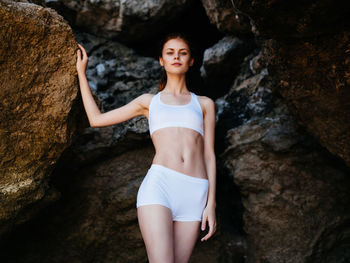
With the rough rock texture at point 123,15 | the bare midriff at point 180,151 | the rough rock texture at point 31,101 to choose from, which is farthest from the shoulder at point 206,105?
the rough rock texture at point 123,15

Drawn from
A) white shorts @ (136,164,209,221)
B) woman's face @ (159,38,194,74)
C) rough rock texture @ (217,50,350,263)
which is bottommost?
rough rock texture @ (217,50,350,263)

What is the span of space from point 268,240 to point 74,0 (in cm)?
346

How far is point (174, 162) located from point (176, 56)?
2.98ft

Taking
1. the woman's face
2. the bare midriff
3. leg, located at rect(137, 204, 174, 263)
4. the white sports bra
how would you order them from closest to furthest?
leg, located at rect(137, 204, 174, 263)
the bare midriff
the white sports bra
the woman's face

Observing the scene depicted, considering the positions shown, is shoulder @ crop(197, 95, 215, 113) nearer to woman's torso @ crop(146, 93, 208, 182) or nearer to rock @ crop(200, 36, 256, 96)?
woman's torso @ crop(146, 93, 208, 182)

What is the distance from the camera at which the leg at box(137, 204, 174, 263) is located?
213 centimetres

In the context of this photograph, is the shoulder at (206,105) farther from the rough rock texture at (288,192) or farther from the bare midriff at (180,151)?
the rough rock texture at (288,192)

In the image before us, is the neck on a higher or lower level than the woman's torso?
higher

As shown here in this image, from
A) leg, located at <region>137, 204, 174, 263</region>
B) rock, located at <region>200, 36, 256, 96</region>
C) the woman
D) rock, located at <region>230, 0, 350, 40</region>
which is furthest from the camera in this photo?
rock, located at <region>200, 36, 256, 96</region>

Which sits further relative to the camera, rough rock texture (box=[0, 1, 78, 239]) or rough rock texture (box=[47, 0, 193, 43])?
rough rock texture (box=[47, 0, 193, 43])

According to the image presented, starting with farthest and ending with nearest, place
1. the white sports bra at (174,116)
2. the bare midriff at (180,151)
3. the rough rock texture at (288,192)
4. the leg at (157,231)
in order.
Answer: the rough rock texture at (288,192) < the white sports bra at (174,116) < the bare midriff at (180,151) < the leg at (157,231)

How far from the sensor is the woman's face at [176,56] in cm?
281

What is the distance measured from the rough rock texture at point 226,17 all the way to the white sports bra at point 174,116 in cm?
173

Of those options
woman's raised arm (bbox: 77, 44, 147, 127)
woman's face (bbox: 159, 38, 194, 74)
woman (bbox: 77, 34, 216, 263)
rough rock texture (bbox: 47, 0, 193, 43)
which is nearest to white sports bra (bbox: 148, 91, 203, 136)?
woman (bbox: 77, 34, 216, 263)
